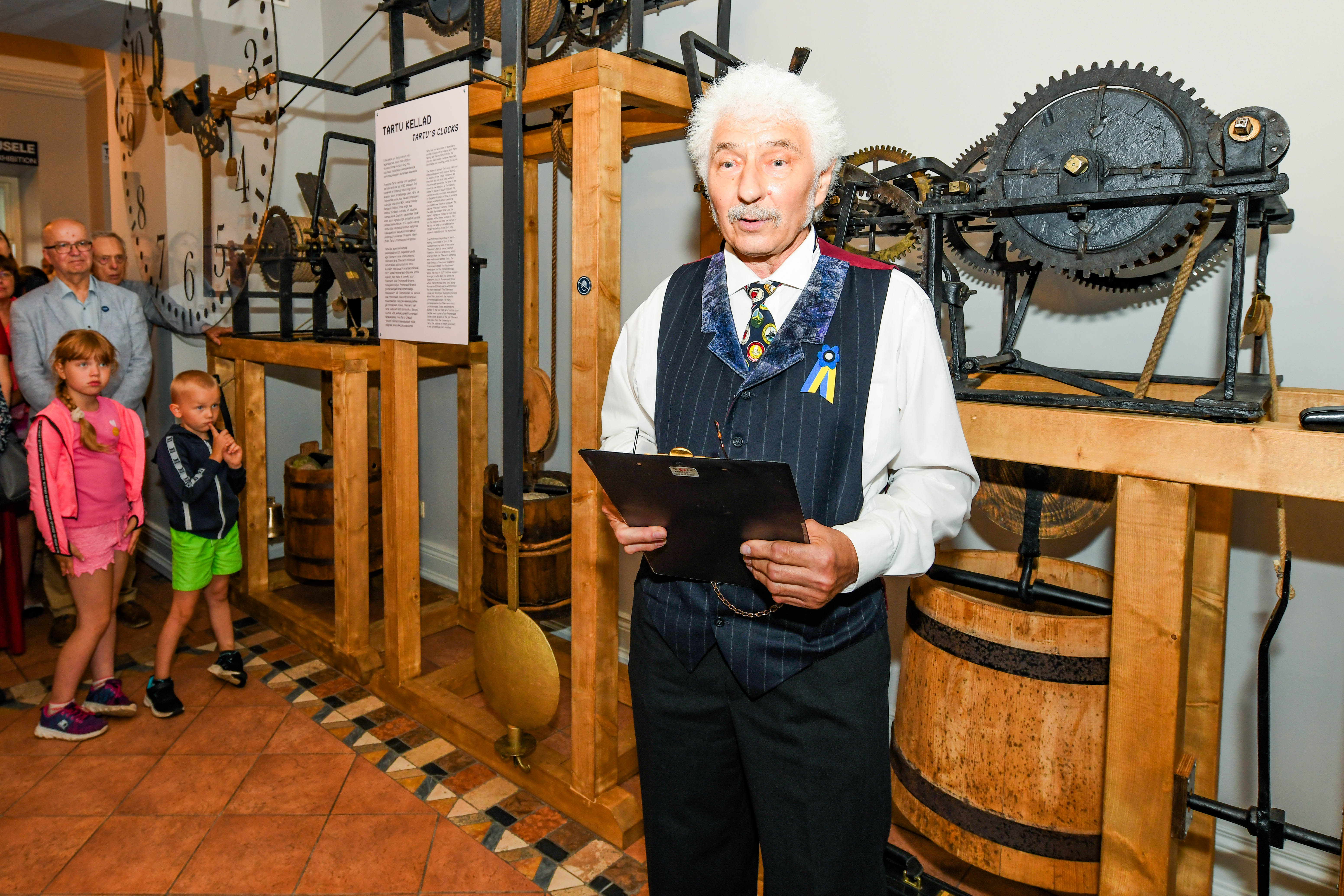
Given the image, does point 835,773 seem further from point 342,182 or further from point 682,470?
point 342,182

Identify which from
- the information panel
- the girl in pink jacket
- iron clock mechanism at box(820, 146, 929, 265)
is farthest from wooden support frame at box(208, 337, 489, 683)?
iron clock mechanism at box(820, 146, 929, 265)

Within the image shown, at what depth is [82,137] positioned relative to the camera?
24.8ft

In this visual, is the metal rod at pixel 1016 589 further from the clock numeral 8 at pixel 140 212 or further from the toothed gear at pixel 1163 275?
the clock numeral 8 at pixel 140 212

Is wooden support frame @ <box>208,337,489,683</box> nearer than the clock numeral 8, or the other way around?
wooden support frame @ <box>208,337,489,683</box>

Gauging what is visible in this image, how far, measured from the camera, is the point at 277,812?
243cm

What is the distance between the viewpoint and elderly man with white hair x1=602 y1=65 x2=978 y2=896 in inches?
52.5

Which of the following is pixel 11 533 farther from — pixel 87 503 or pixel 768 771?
pixel 768 771

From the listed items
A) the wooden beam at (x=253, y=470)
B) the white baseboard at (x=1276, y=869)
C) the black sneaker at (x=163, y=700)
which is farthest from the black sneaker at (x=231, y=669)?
the white baseboard at (x=1276, y=869)

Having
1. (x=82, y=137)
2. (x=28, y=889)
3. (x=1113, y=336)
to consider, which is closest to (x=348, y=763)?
(x=28, y=889)

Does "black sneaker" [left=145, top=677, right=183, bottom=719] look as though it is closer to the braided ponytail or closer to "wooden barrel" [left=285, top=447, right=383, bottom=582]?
"wooden barrel" [left=285, top=447, right=383, bottom=582]

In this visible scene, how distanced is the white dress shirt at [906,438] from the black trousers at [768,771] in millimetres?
221

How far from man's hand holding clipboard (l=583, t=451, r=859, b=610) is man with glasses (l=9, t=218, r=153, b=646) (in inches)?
119

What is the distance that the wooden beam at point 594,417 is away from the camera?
207cm

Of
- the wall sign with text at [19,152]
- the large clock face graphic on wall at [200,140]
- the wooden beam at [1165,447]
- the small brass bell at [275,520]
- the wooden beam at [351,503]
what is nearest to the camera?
the wooden beam at [1165,447]
